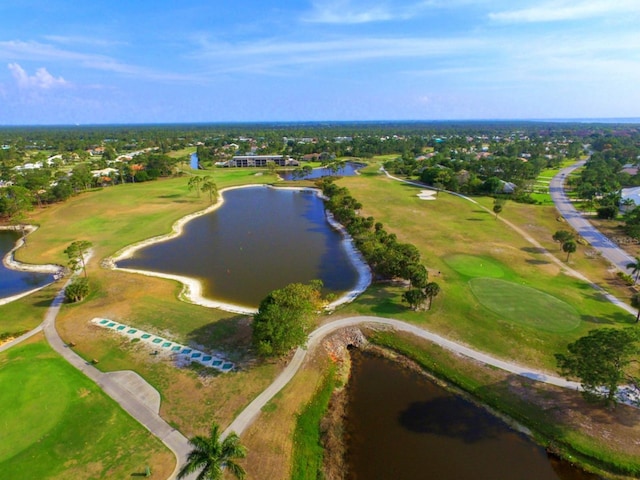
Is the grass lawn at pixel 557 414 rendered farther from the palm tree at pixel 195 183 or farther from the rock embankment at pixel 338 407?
the palm tree at pixel 195 183

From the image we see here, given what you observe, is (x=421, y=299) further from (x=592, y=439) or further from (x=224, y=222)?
Result: (x=224, y=222)

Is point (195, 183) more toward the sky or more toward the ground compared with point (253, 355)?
more toward the sky

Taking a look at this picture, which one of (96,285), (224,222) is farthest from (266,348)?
(224,222)

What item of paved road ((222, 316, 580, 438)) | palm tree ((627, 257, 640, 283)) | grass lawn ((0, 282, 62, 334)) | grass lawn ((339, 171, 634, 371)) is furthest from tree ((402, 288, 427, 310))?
grass lawn ((0, 282, 62, 334))

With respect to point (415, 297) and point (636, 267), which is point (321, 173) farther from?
point (636, 267)

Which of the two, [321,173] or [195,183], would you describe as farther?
[321,173]

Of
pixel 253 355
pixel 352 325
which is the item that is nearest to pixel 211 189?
pixel 352 325

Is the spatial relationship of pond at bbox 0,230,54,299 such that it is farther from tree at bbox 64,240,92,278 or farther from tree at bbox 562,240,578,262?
tree at bbox 562,240,578,262

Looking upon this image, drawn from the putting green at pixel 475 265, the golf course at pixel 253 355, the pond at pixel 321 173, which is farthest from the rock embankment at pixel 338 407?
the pond at pixel 321 173
